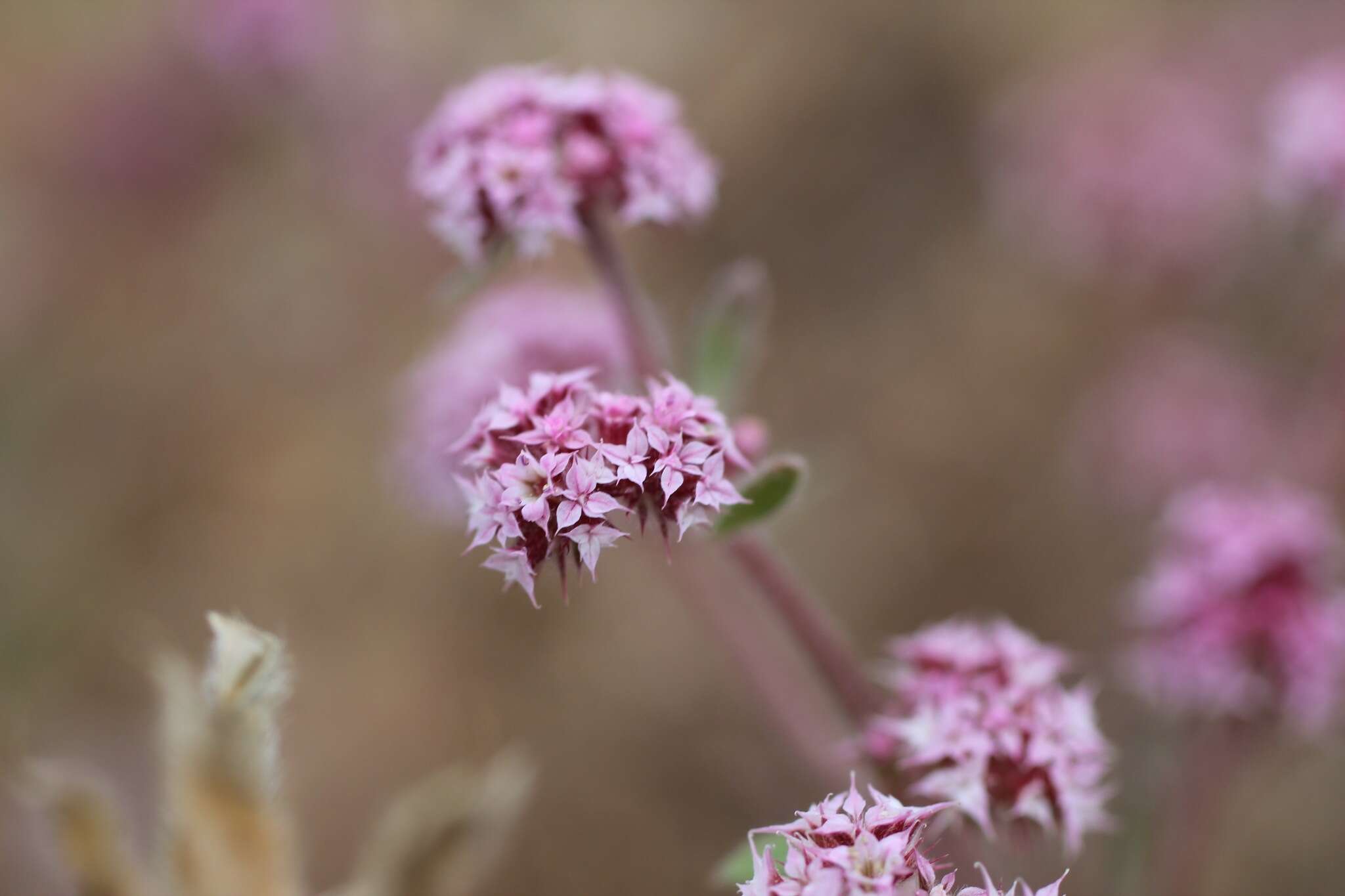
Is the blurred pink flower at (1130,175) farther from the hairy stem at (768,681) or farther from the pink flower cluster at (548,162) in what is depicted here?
the pink flower cluster at (548,162)

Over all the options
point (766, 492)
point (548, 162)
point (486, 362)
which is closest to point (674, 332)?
point (486, 362)

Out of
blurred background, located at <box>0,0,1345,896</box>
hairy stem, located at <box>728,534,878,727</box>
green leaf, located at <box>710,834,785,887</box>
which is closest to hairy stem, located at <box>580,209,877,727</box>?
hairy stem, located at <box>728,534,878,727</box>

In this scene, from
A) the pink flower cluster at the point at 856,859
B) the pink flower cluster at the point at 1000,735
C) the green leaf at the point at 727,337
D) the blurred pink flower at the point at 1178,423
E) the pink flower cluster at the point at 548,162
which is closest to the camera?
the pink flower cluster at the point at 856,859

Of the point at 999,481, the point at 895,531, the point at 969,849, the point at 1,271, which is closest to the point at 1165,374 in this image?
the point at 999,481

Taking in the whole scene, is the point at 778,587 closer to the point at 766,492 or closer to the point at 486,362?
the point at 766,492

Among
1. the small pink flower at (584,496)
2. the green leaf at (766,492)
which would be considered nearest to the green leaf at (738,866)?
the green leaf at (766,492)

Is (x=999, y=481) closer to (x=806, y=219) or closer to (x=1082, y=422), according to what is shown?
(x=1082, y=422)

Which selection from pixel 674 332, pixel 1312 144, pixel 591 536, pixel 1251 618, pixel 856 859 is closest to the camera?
pixel 856 859
